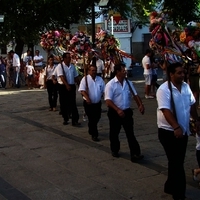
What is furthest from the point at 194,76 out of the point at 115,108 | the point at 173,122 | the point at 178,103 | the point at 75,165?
the point at 173,122

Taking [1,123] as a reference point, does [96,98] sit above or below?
above

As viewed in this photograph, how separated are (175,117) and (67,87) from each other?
591 cm

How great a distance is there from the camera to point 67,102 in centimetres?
1166

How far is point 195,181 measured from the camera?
22.2ft

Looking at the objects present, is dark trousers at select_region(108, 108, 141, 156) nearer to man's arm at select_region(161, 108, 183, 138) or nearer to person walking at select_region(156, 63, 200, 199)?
person walking at select_region(156, 63, 200, 199)

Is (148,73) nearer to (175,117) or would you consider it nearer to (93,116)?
(93,116)

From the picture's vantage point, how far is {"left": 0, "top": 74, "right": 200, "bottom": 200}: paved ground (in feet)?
21.1

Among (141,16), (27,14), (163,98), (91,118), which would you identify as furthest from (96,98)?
(141,16)

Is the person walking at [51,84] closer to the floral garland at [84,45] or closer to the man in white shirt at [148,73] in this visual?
the floral garland at [84,45]

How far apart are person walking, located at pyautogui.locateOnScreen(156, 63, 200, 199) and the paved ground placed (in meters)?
0.43

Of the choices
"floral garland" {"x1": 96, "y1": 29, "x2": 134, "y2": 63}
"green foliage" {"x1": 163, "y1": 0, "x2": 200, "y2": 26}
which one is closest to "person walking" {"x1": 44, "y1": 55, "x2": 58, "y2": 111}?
"floral garland" {"x1": 96, "y1": 29, "x2": 134, "y2": 63}

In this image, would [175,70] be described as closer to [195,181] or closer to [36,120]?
[195,181]

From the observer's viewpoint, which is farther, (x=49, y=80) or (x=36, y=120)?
(x=49, y=80)

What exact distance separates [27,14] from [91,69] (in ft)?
44.7
